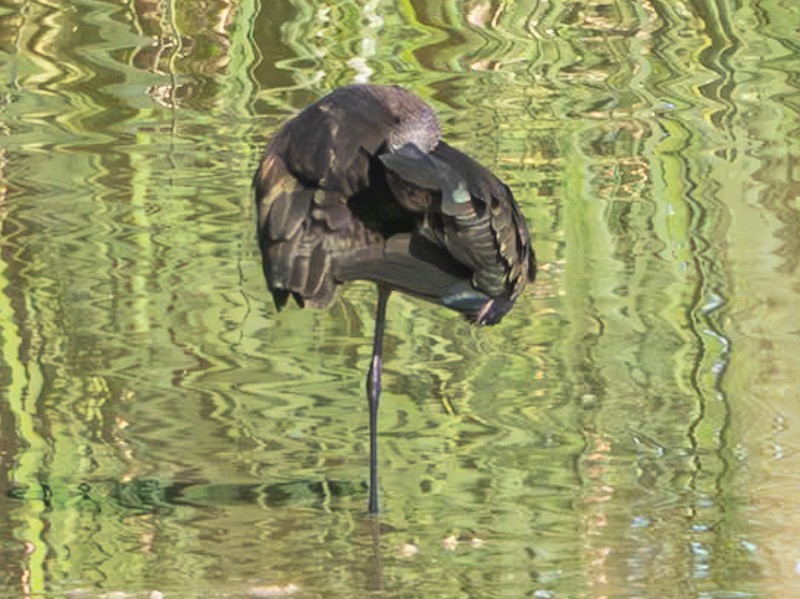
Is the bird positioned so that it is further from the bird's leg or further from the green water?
the green water

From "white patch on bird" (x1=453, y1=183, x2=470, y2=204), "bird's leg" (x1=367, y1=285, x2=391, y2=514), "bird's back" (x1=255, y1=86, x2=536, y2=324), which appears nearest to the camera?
"white patch on bird" (x1=453, y1=183, x2=470, y2=204)

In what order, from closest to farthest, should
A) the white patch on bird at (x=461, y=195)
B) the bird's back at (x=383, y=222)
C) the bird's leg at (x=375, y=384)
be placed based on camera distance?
the white patch on bird at (x=461, y=195)
the bird's back at (x=383, y=222)
the bird's leg at (x=375, y=384)

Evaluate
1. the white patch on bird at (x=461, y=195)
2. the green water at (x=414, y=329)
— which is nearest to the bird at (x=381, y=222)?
the white patch on bird at (x=461, y=195)

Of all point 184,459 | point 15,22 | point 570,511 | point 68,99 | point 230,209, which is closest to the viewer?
point 570,511

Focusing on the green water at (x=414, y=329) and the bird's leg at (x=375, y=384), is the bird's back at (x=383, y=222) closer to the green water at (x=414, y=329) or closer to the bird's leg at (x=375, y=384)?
the bird's leg at (x=375, y=384)

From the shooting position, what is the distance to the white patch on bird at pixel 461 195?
5.54 meters

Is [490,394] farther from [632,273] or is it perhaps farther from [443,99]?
[443,99]

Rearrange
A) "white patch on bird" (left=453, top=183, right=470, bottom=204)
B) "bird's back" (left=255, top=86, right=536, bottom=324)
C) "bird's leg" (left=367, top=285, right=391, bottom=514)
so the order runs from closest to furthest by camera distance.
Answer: "white patch on bird" (left=453, top=183, right=470, bottom=204) < "bird's back" (left=255, top=86, right=536, bottom=324) < "bird's leg" (left=367, top=285, right=391, bottom=514)

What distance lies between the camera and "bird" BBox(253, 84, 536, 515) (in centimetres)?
565

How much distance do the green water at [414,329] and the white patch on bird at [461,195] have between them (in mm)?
859

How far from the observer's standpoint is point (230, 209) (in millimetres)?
8570

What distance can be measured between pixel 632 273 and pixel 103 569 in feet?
9.62

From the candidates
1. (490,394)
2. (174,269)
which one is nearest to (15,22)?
(174,269)

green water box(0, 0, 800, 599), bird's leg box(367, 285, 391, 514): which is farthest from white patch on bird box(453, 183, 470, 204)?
green water box(0, 0, 800, 599)
